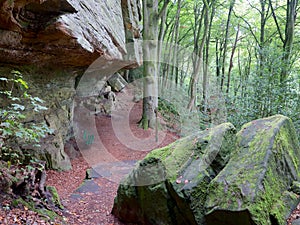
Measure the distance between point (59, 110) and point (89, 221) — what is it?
4.24 metres

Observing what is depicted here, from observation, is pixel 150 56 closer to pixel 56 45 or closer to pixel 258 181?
pixel 56 45

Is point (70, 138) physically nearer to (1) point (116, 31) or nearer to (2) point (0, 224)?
(1) point (116, 31)

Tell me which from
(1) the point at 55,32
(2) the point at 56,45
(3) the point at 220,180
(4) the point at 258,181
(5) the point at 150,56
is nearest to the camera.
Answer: (4) the point at 258,181

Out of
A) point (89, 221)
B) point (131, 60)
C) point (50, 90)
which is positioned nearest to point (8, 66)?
point (50, 90)

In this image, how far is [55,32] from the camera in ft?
15.2

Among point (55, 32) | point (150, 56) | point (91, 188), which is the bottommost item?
point (91, 188)

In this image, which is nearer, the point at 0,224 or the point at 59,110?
the point at 0,224

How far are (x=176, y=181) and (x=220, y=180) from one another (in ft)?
2.24

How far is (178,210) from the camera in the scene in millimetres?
3602

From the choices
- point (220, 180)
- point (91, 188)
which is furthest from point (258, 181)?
point (91, 188)

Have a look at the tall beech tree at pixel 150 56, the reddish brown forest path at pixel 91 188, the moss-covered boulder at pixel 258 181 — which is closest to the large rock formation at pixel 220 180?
the moss-covered boulder at pixel 258 181

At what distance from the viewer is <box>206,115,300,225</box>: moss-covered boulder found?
2.80m

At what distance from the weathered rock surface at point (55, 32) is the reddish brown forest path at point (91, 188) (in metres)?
3.19

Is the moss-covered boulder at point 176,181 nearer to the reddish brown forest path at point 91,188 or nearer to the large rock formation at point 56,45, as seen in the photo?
the reddish brown forest path at point 91,188
